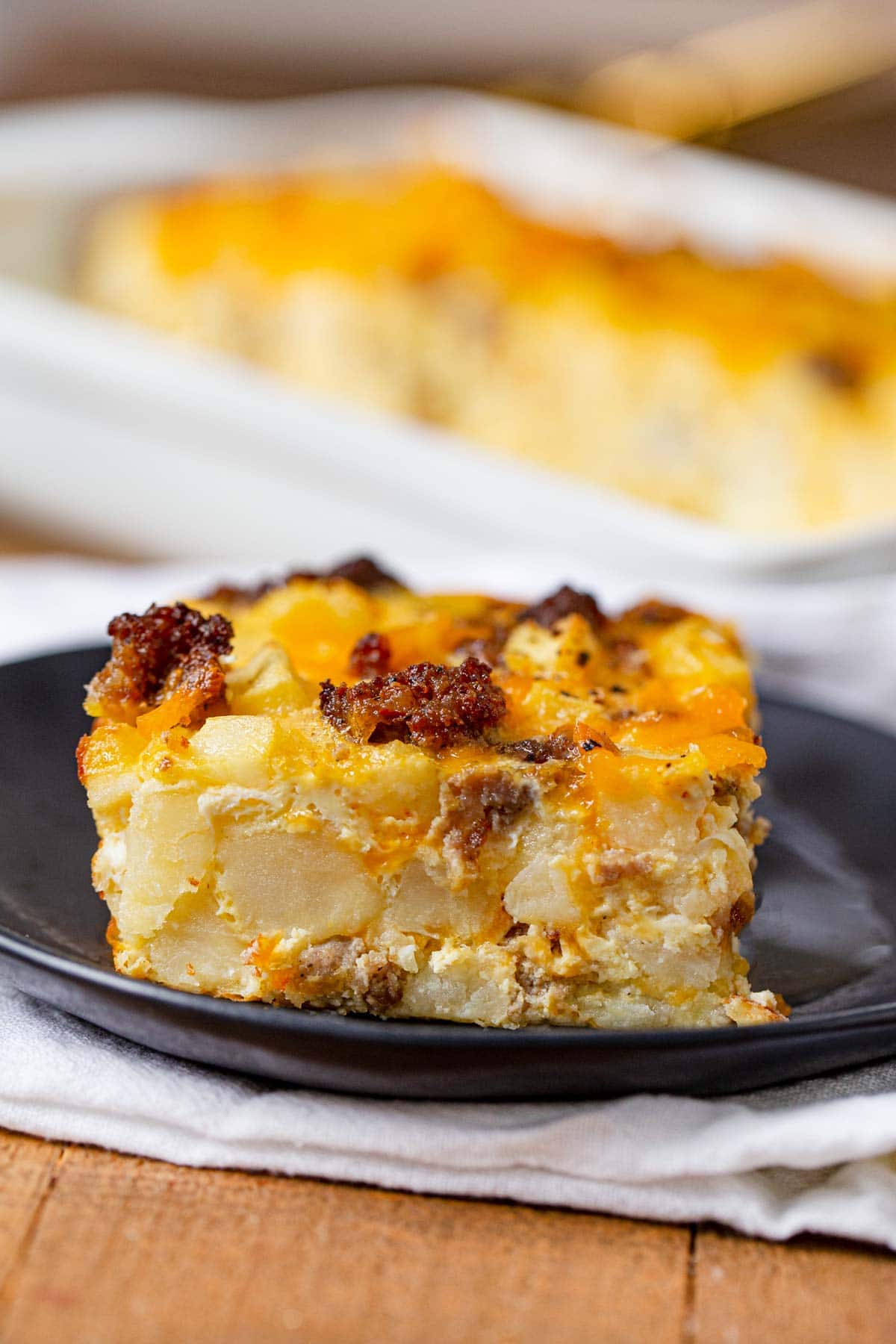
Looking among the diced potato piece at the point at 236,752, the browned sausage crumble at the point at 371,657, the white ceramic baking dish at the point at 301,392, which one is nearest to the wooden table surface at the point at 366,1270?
the diced potato piece at the point at 236,752

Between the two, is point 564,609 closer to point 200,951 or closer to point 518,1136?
point 200,951

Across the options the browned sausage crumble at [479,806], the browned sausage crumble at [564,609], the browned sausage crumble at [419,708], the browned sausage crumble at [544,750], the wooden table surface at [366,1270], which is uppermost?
the browned sausage crumble at [564,609]

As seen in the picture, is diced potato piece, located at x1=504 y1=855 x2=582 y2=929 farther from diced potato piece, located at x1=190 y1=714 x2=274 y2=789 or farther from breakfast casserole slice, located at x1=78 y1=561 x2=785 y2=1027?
diced potato piece, located at x1=190 y1=714 x2=274 y2=789

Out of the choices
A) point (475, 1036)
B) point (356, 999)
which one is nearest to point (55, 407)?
point (356, 999)

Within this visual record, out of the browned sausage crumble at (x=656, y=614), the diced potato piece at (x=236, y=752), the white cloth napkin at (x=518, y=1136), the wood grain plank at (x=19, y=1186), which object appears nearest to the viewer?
the wood grain plank at (x=19, y=1186)

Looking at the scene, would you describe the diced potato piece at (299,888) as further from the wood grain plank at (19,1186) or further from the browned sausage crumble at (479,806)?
the wood grain plank at (19,1186)

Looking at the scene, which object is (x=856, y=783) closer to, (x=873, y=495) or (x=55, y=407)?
(x=873, y=495)

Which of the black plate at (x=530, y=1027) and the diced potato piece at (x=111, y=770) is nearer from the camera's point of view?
the black plate at (x=530, y=1027)
